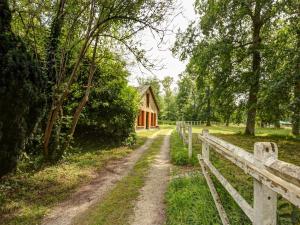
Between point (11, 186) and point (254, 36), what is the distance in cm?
1917

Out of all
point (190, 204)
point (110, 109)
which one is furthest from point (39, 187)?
point (110, 109)

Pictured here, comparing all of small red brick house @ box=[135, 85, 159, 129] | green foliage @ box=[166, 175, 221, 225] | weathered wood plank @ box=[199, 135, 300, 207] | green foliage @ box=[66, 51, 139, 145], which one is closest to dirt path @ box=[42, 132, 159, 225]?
green foliage @ box=[166, 175, 221, 225]

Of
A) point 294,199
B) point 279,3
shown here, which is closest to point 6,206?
point 294,199

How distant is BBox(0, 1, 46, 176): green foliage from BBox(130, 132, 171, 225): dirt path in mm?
3110

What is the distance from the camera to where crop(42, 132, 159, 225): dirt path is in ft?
16.8

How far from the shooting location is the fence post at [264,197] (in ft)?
7.39

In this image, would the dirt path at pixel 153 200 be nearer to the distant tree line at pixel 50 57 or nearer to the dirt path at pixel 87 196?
the dirt path at pixel 87 196

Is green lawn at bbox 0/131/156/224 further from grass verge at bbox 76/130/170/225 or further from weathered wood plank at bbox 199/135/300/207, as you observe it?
weathered wood plank at bbox 199/135/300/207

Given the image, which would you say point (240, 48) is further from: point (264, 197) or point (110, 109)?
point (264, 197)

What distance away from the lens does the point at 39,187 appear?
6996 mm

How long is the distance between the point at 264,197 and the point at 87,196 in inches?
201

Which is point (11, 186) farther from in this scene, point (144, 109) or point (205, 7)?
point (144, 109)

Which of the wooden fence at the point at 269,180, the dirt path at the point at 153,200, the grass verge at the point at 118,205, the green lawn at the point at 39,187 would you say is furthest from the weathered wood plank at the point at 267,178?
the green lawn at the point at 39,187

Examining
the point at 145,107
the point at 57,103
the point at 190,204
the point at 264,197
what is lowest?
the point at 190,204
